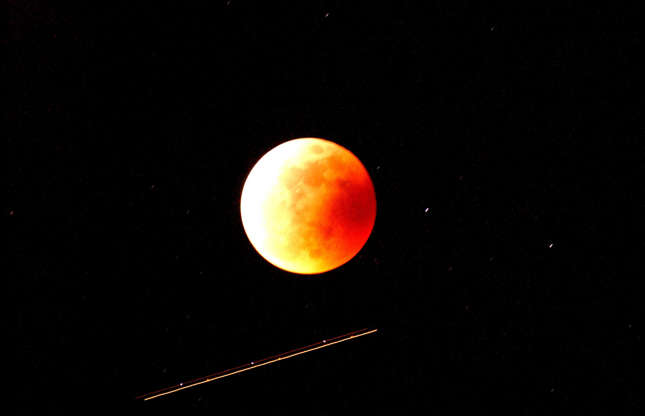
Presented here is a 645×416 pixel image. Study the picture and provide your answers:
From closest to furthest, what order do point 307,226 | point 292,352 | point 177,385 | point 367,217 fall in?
point 307,226 → point 367,217 → point 177,385 → point 292,352

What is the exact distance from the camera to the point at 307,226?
420 centimetres

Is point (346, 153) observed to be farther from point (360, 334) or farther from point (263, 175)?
point (360, 334)

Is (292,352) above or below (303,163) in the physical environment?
below

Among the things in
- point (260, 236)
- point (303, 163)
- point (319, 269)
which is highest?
point (303, 163)

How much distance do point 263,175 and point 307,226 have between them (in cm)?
54

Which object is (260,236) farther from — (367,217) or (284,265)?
(367,217)

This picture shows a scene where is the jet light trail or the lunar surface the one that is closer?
the lunar surface

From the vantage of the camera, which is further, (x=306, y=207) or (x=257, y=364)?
(x=257, y=364)

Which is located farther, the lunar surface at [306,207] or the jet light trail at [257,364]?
the jet light trail at [257,364]

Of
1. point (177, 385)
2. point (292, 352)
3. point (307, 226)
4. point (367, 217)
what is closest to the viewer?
point (307, 226)

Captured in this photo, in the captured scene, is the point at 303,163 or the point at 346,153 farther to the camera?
the point at 346,153

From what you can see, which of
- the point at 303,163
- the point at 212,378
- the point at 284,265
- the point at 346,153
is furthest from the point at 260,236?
the point at 212,378

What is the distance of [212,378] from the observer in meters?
5.68

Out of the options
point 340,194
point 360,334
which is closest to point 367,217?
point 340,194
